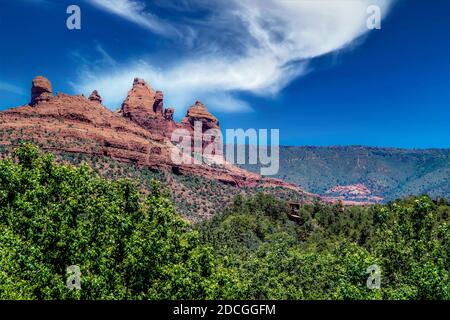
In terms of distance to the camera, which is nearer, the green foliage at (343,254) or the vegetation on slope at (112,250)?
the vegetation on slope at (112,250)

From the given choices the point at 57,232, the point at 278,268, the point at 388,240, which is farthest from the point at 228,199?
the point at 57,232

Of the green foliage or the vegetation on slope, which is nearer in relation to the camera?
the vegetation on slope

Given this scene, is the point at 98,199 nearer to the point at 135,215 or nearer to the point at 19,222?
the point at 135,215

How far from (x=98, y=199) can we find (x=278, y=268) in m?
30.5

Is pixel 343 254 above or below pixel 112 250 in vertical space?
below

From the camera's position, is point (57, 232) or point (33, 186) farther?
point (33, 186)

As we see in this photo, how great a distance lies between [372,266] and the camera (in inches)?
1063

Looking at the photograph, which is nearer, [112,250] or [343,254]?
[112,250]

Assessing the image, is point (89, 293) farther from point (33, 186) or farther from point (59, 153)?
point (59, 153)

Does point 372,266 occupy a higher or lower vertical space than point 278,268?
higher

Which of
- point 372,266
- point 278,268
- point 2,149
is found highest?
point 2,149
